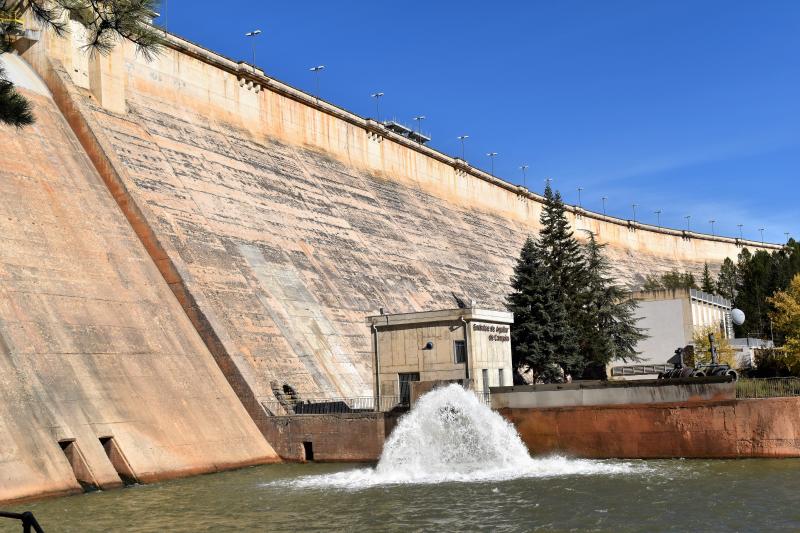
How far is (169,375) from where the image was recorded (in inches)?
996

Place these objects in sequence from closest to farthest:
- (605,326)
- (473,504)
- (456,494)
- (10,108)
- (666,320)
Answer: (10,108) < (473,504) < (456,494) < (605,326) < (666,320)

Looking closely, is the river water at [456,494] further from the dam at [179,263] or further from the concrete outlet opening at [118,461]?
the dam at [179,263]

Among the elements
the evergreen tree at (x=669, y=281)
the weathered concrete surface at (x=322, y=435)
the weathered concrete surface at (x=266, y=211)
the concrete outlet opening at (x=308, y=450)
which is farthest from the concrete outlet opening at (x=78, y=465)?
the evergreen tree at (x=669, y=281)

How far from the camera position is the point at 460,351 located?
29.2m

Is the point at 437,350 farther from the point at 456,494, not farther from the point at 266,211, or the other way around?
the point at 266,211

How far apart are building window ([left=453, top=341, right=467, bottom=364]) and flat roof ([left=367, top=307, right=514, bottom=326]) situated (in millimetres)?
801

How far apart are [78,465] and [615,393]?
14646mm

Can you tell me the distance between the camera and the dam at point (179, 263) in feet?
72.6

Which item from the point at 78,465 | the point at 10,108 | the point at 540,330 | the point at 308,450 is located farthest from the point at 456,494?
the point at 540,330

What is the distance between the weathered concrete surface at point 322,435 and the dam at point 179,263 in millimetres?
611

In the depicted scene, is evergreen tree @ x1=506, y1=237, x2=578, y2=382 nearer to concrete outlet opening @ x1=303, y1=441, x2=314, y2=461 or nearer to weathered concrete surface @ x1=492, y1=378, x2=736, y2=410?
weathered concrete surface @ x1=492, y1=378, x2=736, y2=410

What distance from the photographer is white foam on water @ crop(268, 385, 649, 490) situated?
75.7ft

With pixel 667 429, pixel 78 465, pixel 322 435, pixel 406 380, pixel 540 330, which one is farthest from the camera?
pixel 540 330

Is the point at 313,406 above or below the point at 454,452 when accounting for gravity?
above
